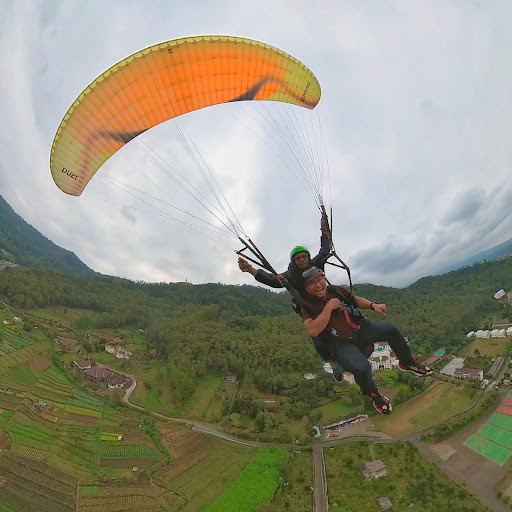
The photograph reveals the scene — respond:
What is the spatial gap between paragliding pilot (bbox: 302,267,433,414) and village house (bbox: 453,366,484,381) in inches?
1360

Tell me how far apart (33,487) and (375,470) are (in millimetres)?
18703

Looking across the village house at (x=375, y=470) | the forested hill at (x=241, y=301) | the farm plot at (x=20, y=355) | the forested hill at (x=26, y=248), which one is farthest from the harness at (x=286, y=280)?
the forested hill at (x=26, y=248)

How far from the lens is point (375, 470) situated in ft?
68.5

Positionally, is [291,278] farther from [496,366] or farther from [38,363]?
[496,366]

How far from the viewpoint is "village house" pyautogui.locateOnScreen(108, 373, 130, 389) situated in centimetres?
3419

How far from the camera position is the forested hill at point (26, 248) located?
11066 centimetres

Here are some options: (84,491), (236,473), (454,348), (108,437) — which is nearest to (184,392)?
(108,437)

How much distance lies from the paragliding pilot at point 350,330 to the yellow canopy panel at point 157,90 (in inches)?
182

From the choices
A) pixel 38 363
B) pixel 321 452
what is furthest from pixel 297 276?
pixel 38 363

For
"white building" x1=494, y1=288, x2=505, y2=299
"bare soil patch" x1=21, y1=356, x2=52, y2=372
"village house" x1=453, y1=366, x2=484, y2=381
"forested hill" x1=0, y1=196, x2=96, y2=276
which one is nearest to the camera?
"bare soil patch" x1=21, y1=356, x2=52, y2=372

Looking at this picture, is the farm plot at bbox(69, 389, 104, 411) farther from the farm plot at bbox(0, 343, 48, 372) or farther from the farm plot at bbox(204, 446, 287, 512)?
the farm plot at bbox(204, 446, 287, 512)

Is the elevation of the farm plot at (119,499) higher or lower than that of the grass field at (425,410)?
lower

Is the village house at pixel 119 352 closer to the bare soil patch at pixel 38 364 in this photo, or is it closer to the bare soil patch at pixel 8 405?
the bare soil patch at pixel 38 364

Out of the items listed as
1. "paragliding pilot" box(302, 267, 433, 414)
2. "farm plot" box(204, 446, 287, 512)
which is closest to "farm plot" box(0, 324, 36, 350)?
"farm plot" box(204, 446, 287, 512)
